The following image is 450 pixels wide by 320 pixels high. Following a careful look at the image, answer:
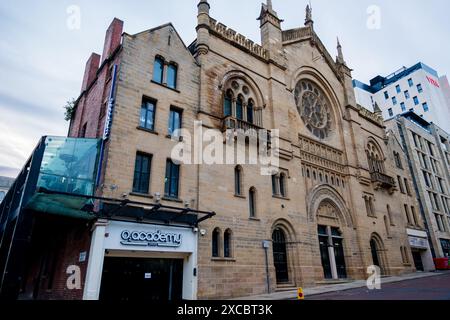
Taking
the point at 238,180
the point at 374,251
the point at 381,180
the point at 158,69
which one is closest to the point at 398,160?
the point at 381,180

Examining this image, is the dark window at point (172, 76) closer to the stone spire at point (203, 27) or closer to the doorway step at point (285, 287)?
the stone spire at point (203, 27)

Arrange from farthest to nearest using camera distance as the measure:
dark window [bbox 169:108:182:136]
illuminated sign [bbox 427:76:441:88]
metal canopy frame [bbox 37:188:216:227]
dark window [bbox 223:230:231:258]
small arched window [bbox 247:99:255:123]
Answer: illuminated sign [bbox 427:76:441:88] → small arched window [bbox 247:99:255:123] → dark window [bbox 169:108:182:136] → dark window [bbox 223:230:231:258] → metal canopy frame [bbox 37:188:216:227]

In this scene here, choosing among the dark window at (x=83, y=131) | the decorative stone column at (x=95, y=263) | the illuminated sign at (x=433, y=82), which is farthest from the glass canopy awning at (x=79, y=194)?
the illuminated sign at (x=433, y=82)

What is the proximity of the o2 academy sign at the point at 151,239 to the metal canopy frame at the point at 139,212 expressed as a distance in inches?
24.9

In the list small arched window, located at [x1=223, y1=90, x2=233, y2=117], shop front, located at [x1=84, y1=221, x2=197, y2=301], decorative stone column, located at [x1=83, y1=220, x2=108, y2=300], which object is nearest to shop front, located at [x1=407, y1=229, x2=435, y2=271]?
small arched window, located at [x1=223, y1=90, x2=233, y2=117]

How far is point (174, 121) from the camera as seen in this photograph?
1895 cm

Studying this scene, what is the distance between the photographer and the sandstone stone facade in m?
17.0

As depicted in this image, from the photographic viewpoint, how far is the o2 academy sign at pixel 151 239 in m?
14.3

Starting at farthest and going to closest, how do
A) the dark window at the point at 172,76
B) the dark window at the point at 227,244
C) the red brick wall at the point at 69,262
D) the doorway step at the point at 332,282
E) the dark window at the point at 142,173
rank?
the doorway step at the point at 332,282 → the dark window at the point at 172,76 → the dark window at the point at 227,244 → the dark window at the point at 142,173 → the red brick wall at the point at 69,262

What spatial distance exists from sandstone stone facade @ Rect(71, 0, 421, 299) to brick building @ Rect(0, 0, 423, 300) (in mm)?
97

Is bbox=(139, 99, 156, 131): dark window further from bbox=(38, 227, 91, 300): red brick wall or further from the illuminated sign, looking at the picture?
the illuminated sign

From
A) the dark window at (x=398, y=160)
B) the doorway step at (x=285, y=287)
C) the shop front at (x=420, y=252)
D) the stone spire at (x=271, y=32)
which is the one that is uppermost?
the stone spire at (x=271, y=32)

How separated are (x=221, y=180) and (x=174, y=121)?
488cm

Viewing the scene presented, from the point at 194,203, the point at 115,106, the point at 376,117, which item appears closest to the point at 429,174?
the point at 376,117
